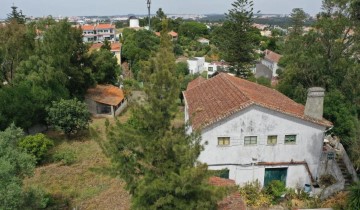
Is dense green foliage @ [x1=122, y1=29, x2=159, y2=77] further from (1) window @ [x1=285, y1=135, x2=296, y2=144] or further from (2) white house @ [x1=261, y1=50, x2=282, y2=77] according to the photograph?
(1) window @ [x1=285, y1=135, x2=296, y2=144]

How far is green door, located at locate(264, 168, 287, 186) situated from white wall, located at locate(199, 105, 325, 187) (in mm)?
292

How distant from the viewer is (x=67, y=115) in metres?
28.1

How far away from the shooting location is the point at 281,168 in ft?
65.4

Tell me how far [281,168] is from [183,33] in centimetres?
8725

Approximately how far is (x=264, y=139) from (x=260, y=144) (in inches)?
14.4

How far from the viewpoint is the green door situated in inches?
787

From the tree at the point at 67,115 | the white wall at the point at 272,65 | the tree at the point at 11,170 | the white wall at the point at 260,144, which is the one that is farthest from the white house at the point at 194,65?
the tree at the point at 11,170

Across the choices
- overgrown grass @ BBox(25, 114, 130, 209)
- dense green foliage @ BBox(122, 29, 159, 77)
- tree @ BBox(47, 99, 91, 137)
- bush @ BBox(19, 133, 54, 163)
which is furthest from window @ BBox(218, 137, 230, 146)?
dense green foliage @ BBox(122, 29, 159, 77)

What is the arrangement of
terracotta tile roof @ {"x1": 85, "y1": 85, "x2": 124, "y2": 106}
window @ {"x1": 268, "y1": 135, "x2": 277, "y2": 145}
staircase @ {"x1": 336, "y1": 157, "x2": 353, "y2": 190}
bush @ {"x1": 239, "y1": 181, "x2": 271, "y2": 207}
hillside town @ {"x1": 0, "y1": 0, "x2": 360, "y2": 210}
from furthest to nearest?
terracotta tile roof @ {"x1": 85, "y1": 85, "x2": 124, "y2": 106} < staircase @ {"x1": 336, "y1": 157, "x2": 353, "y2": 190} < window @ {"x1": 268, "y1": 135, "x2": 277, "y2": 145} < bush @ {"x1": 239, "y1": 181, "x2": 271, "y2": 207} < hillside town @ {"x1": 0, "y1": 0, "x2": 360, "y2": 210}

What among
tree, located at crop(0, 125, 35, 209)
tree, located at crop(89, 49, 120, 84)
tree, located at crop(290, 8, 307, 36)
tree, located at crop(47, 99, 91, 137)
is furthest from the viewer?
tree, located at crop(290, 8, 307, 36)

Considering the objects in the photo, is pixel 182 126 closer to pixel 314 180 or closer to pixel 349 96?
pixel 314 180

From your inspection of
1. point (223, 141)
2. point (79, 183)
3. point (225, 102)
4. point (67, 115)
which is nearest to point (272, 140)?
point (223, 141)

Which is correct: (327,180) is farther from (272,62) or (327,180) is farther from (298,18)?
(272,62)

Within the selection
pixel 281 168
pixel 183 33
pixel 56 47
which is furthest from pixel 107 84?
pixel 183 33
